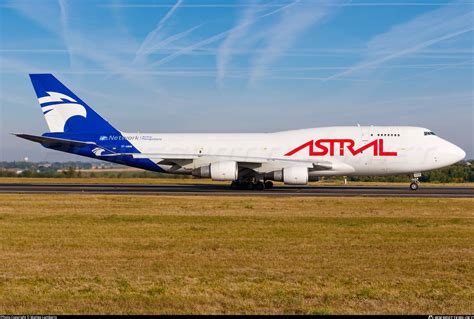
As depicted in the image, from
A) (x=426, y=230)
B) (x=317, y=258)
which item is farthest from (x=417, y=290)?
(x=426, y=230)

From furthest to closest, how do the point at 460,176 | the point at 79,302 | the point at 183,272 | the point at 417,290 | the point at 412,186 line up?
the point at 460,176, the point at 412,186, the point at 183,272, the point at 417,290, the point at 79,302

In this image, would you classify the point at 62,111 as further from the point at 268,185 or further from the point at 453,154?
the point at 453,154

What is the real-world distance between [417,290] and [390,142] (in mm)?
28546

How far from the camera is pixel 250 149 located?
3794 centimetres

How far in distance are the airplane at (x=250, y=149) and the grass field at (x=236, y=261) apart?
1535 centimetres

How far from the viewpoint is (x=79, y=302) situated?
7.91m

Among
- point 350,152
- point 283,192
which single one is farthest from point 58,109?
point 350,152

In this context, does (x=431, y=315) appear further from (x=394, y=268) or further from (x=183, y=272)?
(x=183, y=272)

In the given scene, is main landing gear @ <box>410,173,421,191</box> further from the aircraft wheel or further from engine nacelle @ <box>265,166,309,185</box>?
the aircraft wheel

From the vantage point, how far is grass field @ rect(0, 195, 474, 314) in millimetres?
7945

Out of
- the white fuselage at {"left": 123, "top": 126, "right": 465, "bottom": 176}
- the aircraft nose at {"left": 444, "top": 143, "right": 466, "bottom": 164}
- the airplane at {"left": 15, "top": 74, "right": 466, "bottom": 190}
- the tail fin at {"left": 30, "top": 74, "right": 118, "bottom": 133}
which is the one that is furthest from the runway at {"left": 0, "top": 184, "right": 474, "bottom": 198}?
the tail fin at {"left": 30, "top": 74, "right": 118, "bottom": 133}

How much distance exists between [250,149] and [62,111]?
573 inches

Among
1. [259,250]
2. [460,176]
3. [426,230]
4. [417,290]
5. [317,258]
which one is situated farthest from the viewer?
[460,176]

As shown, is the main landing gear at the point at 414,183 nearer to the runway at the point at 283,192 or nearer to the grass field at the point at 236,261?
the runway at the point at 283,192
